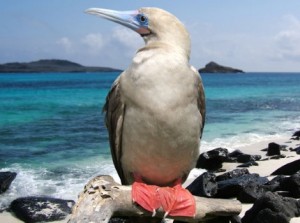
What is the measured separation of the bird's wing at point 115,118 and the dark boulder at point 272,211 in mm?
2931

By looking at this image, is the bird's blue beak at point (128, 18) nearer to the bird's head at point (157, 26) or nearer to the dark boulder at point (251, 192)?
the bird's head at point (157, 26)

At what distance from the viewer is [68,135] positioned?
22.6m

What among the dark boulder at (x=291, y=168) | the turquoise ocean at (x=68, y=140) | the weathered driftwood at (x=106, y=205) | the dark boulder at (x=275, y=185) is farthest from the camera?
the turquoise ocean at (x=68, y=140)

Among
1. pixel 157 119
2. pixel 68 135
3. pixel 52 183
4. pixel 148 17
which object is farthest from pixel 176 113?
pixel 68 135

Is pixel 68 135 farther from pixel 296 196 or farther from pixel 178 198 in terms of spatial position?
pixel 178 198

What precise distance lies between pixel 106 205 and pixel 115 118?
0.81 m

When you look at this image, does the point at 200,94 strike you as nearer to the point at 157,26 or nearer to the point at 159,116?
the point at 159,116

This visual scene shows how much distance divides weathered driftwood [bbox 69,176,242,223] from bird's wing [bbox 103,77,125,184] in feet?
1.23

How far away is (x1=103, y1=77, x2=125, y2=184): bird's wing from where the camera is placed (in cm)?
425

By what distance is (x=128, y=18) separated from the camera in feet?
14.2

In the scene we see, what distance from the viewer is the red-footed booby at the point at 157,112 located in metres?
3.91

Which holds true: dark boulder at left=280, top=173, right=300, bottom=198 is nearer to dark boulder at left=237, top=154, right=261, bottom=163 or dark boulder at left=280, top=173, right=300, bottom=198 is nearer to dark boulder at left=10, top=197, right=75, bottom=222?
dark boulder at left=10, top=197, right=75, bottom=222

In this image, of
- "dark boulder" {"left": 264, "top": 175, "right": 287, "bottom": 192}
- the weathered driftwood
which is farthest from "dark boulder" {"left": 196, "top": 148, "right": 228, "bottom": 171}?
the weathered driftwood

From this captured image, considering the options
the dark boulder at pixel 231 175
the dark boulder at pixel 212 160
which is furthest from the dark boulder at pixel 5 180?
A: the dark boulder at pixel 231 175
